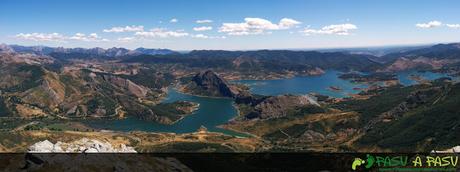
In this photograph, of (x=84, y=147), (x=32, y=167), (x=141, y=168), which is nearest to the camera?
(x=32, y=167)

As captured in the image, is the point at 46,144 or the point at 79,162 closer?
the point at 79,162

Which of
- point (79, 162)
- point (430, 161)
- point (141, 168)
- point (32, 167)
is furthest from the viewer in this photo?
point (141, 168)

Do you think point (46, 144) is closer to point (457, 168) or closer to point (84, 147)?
point (84, 147)

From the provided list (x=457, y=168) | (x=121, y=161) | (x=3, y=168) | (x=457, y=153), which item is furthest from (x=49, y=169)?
Answer: (x=457, y=153)

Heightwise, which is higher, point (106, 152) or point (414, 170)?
point (414, 170)

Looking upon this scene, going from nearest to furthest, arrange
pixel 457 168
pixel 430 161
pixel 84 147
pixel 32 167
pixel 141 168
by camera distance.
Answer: pixel 457 168
pixel 430 161
pixel 32 167
pixel 141 168
pixel 84 147

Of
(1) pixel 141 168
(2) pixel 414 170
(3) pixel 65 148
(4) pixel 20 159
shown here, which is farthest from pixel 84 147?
(2) pixel 414 170

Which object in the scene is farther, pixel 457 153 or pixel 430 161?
pixel 457 153

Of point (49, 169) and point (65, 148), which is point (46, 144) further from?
point (49, 169)

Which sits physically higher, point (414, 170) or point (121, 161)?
point (414, 170)
